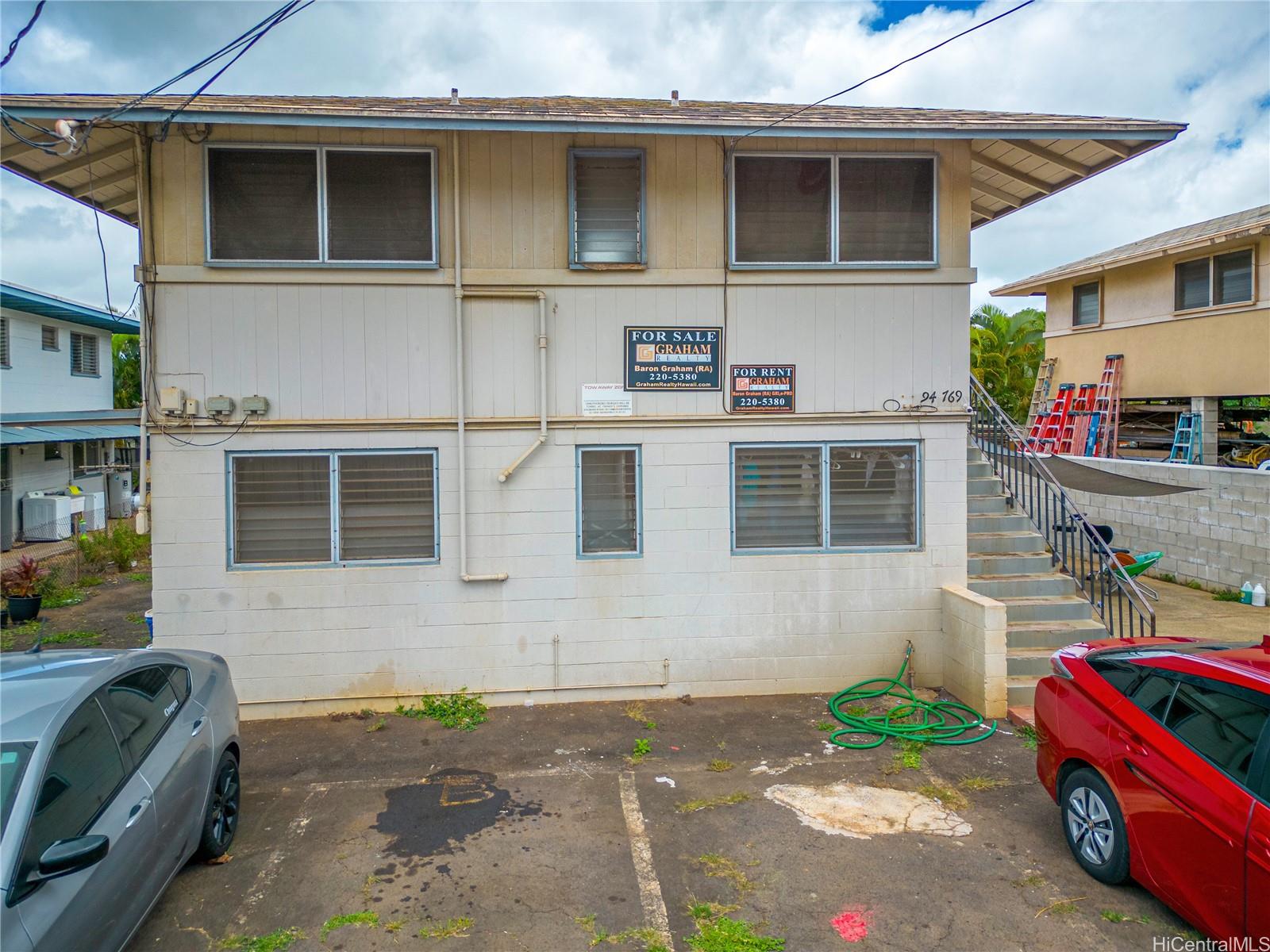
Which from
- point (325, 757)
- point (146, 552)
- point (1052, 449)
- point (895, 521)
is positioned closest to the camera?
point (325, 757)

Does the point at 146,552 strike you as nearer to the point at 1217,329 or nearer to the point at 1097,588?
the point at 1097,588

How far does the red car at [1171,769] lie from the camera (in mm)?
3465

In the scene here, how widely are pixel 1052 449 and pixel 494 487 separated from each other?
14716mm

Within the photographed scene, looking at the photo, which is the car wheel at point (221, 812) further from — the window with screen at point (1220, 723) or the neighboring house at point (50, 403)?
the neighboring house at point (50, 403)

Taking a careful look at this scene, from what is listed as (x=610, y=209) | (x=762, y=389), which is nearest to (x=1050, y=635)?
(x=762, y=389)

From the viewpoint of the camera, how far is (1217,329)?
47.2ft

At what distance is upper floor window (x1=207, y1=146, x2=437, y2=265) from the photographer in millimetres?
7211

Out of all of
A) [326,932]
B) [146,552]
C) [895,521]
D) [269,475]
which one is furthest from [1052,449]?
[146,552]

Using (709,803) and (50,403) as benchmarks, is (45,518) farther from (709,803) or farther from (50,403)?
(709,803)

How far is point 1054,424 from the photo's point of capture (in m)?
17.9

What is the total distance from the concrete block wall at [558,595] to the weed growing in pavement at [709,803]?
82.3 inches

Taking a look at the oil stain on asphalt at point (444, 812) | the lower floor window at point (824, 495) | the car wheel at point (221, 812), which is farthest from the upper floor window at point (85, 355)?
the lower floor window at point (824, 495)

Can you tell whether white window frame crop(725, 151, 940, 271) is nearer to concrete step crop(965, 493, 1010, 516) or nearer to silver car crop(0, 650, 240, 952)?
concrete step crop(965, 493, 1010, 516)

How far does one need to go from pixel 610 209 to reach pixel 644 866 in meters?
5.71
